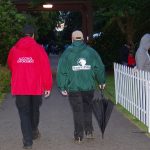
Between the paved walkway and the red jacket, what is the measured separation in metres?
0.95

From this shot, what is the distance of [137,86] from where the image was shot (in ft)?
42.0

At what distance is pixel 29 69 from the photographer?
31.3 ft

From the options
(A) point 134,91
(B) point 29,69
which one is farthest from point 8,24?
(B) point 29,69

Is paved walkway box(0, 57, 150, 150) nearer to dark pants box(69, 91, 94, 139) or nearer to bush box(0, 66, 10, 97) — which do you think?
dark pants box(69, 91, 94, 139)

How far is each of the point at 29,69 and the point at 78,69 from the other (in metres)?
0.87

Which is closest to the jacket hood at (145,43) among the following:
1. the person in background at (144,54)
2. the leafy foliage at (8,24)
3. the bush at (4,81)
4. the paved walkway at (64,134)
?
the person in background at (144,54)

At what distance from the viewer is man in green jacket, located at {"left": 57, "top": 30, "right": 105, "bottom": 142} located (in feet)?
32.6

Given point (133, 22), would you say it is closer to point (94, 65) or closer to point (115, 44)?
point (115, 44)

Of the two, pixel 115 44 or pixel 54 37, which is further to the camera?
pixel 54 37

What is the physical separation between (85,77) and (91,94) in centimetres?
32

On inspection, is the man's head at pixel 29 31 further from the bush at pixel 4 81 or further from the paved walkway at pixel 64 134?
the bush at pixel 4 81

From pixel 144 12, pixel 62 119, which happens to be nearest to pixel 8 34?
pixel 144 12

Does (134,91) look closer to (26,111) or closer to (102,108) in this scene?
(102,108)

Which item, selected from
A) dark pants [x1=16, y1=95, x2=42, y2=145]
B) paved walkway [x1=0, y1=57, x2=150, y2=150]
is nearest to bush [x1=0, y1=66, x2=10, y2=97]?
paved walkway [x1=0, y1=57, x2=150, y2=150]
